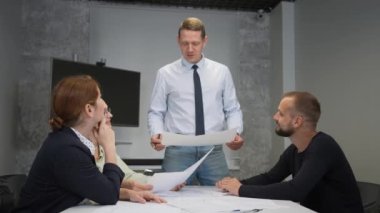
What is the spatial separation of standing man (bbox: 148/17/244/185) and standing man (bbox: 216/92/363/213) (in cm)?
41

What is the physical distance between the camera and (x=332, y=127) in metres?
3.78

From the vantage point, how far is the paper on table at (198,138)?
6.30ft

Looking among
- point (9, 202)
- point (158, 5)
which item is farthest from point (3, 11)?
point (9, 202)

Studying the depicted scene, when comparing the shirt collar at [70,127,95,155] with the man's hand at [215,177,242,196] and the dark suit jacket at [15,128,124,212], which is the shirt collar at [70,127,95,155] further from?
the man's hand at [215,177,242,196]

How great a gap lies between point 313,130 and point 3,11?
322cm

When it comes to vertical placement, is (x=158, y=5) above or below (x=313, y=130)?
above

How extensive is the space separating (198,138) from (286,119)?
1.45ft

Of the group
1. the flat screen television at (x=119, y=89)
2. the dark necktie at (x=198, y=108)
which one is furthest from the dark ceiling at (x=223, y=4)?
the dark necktie at (x=198, y=108)

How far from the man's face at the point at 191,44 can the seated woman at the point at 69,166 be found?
3.46 ft

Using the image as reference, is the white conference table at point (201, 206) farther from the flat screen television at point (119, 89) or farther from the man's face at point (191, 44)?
the flat screen television at point (119, 89)

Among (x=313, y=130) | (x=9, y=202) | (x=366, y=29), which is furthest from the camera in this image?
(x=366, y=29)

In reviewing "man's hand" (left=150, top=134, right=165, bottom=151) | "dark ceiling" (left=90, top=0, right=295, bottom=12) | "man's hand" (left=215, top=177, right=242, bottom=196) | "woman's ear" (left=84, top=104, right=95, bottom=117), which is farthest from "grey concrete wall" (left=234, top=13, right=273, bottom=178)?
"woman's ear" (left=84, top=104, right=95, bottom=117)

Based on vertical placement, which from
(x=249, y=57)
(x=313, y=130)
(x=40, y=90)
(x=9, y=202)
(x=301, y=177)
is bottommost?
(x=9, y=202)

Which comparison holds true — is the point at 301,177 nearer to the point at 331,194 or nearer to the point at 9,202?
the point at 331,194
